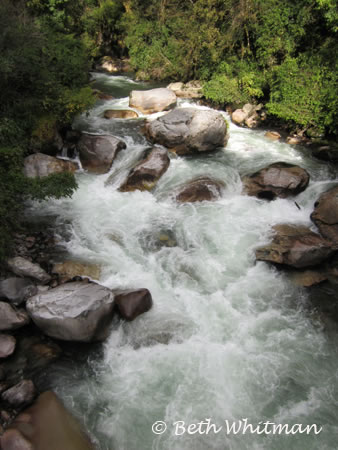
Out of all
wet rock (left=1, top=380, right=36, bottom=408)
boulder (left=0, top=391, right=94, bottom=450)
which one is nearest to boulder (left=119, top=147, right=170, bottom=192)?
wet rock (left=1, top=380, right=36, bottom=408)

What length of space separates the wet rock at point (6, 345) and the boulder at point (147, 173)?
16.7 feet

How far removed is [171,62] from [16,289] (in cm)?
1635

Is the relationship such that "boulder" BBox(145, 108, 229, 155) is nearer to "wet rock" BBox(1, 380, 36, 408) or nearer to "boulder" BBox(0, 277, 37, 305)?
"boulder" BBox(0, 277, 37, 305)

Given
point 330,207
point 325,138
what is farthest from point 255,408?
point 325,138

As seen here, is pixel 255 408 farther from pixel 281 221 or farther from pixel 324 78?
pixel 324 78

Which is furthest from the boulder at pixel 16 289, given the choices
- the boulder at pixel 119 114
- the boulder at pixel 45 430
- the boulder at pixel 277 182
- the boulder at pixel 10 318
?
the boulder at pixel 119 114

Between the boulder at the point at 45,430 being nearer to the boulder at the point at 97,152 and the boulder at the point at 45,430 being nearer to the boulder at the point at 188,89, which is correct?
the boulder at the point at 97,152

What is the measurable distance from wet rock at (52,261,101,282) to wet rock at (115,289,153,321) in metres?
0.94

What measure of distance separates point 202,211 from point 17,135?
16.8ft

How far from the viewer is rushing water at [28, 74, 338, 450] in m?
4.76

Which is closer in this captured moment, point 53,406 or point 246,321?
point 53,406

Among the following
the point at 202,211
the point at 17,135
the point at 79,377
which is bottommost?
the point at 79,377

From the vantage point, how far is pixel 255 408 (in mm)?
4859

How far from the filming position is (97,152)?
10.0 m
